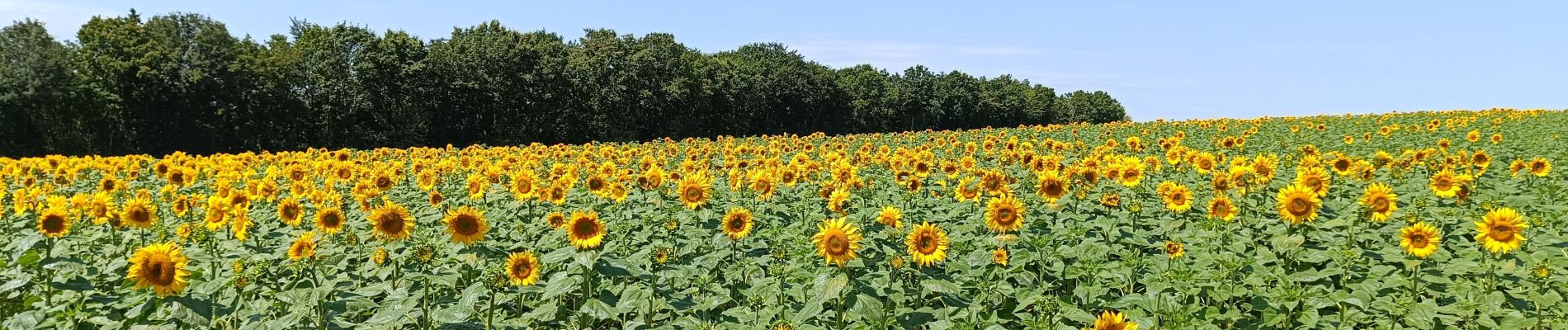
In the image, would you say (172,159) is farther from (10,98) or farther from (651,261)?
(10,98)

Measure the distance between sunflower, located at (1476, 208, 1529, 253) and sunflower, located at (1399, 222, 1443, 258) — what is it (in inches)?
Answer: 12.0

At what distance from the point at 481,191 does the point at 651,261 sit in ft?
10.9

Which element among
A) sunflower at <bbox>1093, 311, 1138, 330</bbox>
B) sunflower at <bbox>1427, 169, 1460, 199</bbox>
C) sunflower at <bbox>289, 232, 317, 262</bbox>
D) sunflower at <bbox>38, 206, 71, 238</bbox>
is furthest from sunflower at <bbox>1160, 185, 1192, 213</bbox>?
sunflower at <bbox>38, 206, 71, 238</bbox>

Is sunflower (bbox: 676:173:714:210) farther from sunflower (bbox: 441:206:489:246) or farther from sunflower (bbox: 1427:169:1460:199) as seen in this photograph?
sunflower (bbox: 1427:169:1460:199)

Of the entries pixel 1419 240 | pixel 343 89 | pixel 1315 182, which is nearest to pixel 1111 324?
pixel 1419 240

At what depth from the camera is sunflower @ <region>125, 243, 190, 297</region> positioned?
12.9 ft

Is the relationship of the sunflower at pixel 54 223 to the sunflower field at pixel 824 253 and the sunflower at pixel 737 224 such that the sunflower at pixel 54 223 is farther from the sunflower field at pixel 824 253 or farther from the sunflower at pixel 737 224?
the sunflower at pixel 737 224

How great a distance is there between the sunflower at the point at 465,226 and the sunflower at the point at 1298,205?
533cm

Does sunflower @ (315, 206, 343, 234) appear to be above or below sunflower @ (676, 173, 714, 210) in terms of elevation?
below

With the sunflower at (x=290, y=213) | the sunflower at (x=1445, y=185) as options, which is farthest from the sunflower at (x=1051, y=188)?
the sunflower at (x=290, y=213)

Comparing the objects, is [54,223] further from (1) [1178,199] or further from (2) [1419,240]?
(2) [1419,240]

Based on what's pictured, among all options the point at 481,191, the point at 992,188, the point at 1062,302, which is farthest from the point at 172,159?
the point at 1062,302

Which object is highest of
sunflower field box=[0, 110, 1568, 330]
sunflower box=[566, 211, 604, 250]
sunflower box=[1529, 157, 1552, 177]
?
sunflower box=[1529, 157, 1552, 177]

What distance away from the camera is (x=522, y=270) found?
445 centimetres
